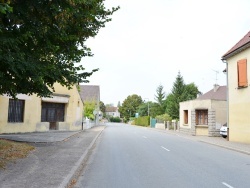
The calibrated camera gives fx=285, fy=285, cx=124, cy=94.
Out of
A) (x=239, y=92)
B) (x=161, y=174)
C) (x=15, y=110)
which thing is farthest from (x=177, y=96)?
(x=161, y=174)

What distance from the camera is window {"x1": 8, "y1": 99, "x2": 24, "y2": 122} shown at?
72.7ft

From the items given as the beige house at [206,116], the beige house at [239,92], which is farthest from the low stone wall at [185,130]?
the beige house at [239,92]

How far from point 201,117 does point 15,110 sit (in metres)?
19.3

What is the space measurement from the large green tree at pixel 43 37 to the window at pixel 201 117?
74.0 feet

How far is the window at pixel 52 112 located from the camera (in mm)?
27047

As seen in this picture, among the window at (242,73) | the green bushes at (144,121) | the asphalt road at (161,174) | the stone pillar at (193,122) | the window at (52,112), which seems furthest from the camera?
the green bushes at (144,121)

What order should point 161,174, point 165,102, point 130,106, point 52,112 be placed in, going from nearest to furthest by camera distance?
point 161,174 < point 52,112 < point 165,102 < point 130,106

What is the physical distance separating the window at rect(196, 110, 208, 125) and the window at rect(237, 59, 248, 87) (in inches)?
406

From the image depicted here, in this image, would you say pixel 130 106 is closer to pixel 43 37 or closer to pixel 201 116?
pixel 201 116

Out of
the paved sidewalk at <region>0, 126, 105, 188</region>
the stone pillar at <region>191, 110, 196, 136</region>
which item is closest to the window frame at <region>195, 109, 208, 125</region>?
the stone pillar at <region>191, 110, 196, 136</region>

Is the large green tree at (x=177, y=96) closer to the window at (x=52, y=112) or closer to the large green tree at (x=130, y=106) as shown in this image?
the window at (x=52, y=112)

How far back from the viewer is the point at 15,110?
2270 cm

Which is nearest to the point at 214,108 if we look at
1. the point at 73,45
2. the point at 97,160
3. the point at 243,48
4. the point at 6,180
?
the point at 243,48

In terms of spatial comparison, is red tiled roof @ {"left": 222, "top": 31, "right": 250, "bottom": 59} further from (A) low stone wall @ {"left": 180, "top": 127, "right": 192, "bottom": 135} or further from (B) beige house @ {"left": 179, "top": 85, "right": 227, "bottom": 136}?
(A) low stone wall @ {"left": 180, "top": 127, "right": 192, "bottom": 135}
